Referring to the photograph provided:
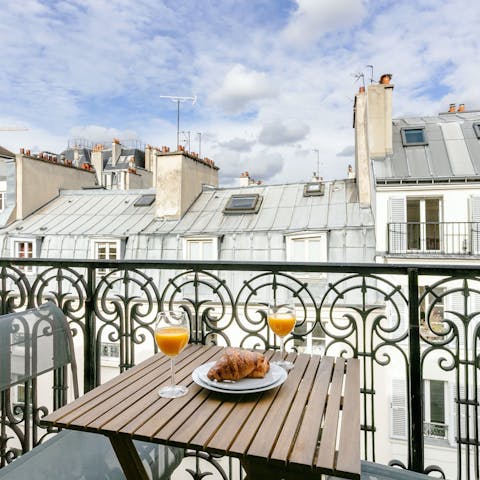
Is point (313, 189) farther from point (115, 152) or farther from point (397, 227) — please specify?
point (115, 152)

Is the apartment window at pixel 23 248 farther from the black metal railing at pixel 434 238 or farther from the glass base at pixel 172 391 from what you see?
the glass base at pixel 172 391

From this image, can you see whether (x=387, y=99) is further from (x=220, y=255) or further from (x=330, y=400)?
(x=330, y=400)

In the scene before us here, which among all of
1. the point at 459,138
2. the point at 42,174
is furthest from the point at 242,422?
the point at 42,174

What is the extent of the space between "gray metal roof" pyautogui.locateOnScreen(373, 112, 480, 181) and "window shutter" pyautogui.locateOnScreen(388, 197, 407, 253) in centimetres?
97

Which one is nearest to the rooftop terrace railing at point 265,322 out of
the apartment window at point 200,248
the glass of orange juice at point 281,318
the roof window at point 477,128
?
the glass of orange juice at point 281,318

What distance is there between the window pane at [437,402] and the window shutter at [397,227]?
389 cm

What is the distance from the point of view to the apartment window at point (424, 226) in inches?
480

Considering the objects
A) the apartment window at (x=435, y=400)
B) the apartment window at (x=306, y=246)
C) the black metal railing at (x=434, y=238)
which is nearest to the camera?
the apartment window at (x=435, y=400)

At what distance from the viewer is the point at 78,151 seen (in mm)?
39938

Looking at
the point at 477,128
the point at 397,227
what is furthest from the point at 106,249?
the point at 477,128

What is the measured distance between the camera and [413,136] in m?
14.2

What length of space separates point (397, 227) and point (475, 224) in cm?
229

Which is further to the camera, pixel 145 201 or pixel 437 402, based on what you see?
pixel 145 201

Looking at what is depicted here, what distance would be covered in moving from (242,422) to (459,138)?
15285mm
